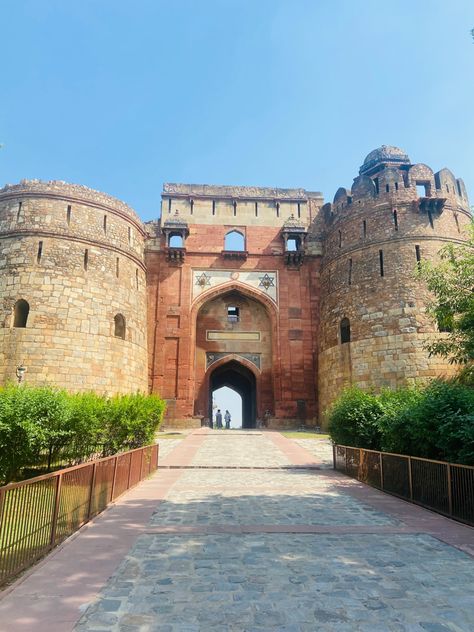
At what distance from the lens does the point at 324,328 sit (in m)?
24.6

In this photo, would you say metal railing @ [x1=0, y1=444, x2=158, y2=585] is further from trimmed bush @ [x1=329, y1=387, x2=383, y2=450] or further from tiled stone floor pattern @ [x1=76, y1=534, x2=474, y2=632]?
trimmed bush @ [x1=329, y1=387, x2=383, y2=450]

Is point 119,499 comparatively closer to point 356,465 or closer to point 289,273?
point 356,465

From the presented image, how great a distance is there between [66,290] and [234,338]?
1026 cm

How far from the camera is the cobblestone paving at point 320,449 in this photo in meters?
12.1

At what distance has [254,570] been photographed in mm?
→ 4207

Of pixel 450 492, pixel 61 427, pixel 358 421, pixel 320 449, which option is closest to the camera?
pixel 450 492

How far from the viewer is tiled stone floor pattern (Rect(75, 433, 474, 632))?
3189 mm

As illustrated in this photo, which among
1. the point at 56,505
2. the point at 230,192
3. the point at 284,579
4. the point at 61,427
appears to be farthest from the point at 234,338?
the point at 284,579

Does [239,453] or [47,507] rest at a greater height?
[47,507]

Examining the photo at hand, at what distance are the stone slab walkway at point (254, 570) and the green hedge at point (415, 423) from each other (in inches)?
43.8

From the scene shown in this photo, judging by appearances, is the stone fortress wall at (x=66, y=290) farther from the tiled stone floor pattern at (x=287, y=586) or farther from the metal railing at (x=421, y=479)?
the tiled stone floor pattern at (x=287, y=586)

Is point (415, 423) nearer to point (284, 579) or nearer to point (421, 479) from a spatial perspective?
point (421, 479)

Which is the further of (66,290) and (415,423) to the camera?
(66,290)

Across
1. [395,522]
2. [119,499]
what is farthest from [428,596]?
[119,499]
